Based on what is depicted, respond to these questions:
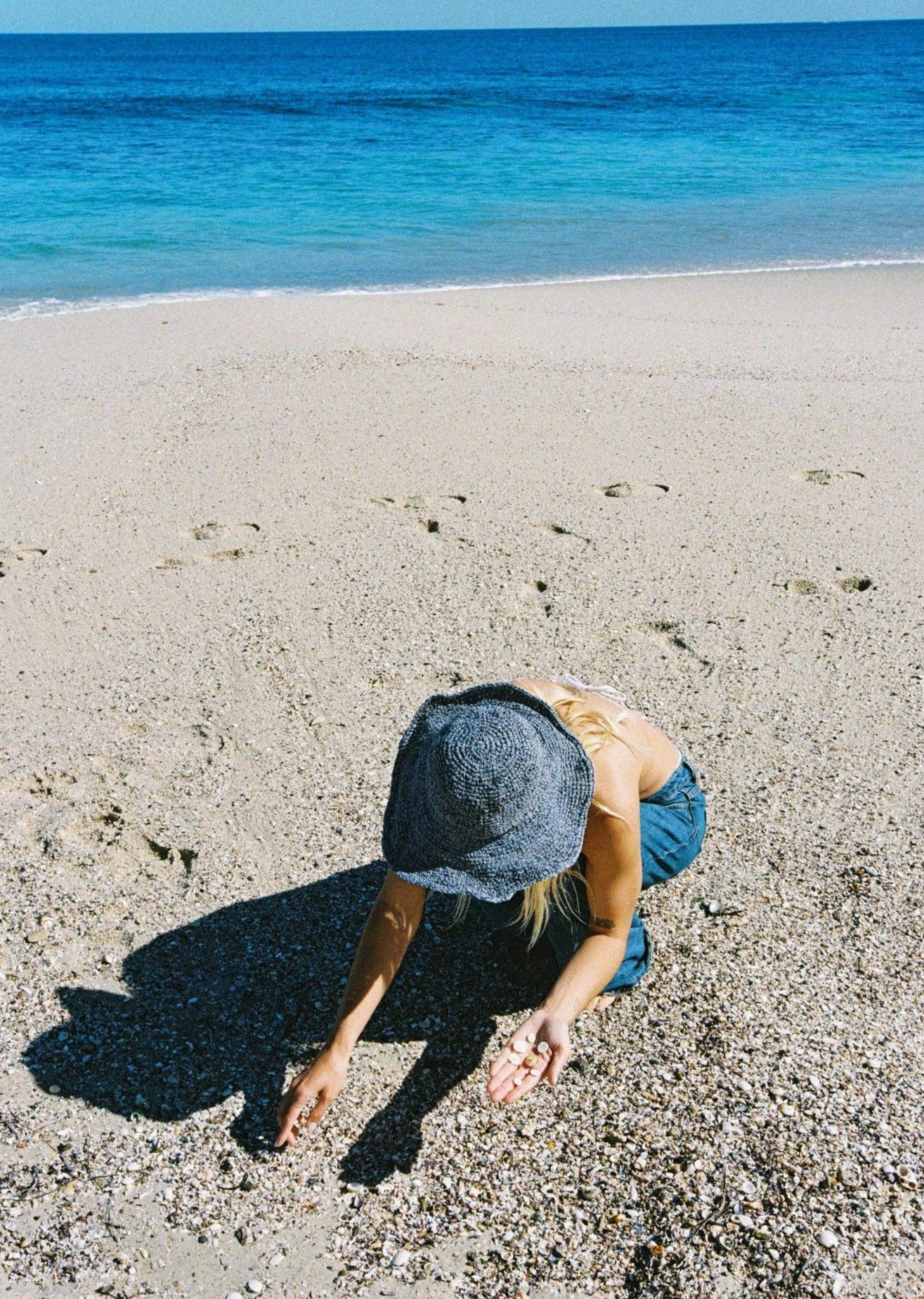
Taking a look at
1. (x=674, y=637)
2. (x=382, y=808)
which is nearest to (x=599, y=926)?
(x=382, y=808)

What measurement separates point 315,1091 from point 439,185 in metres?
15.0

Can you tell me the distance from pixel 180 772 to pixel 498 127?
77.7 ft

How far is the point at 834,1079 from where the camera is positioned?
7.36ft

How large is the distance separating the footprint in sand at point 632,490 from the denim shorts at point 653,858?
2350mm

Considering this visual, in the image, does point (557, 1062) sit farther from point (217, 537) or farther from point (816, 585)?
point (217, 537)

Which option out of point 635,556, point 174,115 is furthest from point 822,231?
point 174,115

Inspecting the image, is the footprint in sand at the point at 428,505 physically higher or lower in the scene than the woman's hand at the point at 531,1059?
lower

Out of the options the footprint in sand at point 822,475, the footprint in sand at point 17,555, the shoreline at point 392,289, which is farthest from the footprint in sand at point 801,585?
the shoreline at point 392,289

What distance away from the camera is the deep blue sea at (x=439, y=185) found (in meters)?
10.6

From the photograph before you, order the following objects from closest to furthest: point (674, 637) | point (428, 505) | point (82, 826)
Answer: point (82, 826) < point (674, 637) < point (428, 505)

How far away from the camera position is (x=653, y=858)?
8.22ft

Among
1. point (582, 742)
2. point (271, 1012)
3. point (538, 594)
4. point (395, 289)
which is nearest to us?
point (582, 742)

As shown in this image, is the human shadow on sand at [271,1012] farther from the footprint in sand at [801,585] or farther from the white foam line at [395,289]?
the white foam line at [395,289]

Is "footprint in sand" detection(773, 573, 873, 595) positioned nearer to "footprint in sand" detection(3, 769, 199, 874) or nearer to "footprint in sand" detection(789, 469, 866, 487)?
"footprint in sand" detection(789, 469, 866, 487)
